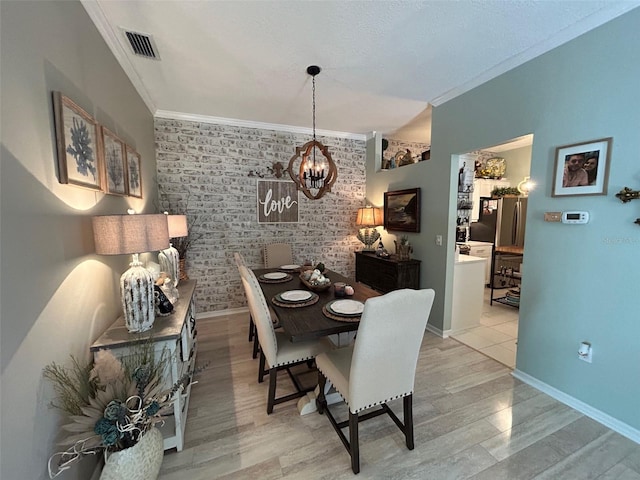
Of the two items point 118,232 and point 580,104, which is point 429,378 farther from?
point 118,232

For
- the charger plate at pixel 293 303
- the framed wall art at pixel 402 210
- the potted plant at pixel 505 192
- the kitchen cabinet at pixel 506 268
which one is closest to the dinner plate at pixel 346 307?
the charger plate at pixel 293 303

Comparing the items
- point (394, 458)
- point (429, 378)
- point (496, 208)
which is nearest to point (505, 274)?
point (496, 208)

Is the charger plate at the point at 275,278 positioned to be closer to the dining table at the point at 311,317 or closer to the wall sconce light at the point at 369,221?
the dining table at the point at 311,317

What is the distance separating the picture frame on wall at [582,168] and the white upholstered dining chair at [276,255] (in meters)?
2.96

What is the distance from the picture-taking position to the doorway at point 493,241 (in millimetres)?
3125

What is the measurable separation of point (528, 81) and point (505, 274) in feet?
11.1

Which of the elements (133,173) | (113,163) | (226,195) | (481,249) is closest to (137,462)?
(113,163)

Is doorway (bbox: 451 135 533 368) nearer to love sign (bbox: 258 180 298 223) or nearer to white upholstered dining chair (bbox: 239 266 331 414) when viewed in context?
white upholstered dining chair (bbox: 239 266 331 414)

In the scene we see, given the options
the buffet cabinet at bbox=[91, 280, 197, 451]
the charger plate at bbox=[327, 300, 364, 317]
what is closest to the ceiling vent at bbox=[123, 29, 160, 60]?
the buffet cabinet at bbox=[91, 280, 197, 451]

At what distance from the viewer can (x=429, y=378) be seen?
2408 mm

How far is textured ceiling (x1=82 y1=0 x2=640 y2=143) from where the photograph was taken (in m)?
1.73

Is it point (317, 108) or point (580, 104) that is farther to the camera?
point (317, 108)

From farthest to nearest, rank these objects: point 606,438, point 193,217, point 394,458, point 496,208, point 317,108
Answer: point 496,208 < point 193,217 < point 317,108 < point 606,438 < point 394,458

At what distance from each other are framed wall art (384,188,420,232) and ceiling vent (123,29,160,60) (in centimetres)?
304
